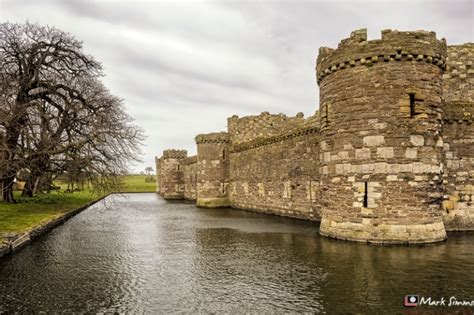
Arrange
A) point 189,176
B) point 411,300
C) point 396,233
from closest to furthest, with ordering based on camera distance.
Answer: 1. point 411,300
2. point 396,233
3. point 189,176

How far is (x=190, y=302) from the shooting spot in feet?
24.5

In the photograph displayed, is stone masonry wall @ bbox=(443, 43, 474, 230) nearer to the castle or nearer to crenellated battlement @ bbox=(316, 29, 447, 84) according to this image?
the castle

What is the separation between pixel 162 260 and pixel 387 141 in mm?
8210

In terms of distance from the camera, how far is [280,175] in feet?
73.4

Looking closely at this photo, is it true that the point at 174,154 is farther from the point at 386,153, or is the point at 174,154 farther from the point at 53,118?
the point at 386,153

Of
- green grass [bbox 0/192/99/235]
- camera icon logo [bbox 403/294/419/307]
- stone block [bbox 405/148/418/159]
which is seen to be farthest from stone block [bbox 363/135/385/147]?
green grass [bbox 0/192/99/235]

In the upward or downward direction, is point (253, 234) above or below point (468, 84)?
below

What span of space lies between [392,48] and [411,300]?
8.42 meters

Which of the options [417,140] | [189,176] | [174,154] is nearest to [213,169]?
[189,176]

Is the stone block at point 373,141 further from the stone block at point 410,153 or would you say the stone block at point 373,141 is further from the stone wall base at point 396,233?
the stone wall base at point 396,233

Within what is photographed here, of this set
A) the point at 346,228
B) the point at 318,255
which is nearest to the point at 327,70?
the point at 346,228

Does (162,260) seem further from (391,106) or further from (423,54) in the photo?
(423,54)

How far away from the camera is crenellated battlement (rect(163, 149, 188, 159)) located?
153 ft

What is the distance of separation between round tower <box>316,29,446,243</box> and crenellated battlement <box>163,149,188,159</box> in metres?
35.3
